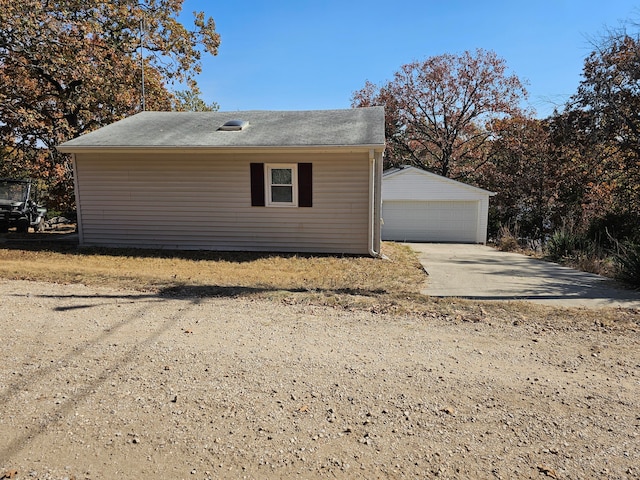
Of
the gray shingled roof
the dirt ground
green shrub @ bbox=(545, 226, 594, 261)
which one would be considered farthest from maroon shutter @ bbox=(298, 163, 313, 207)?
green shrub @ bbox=(545, 226, 594, 261)

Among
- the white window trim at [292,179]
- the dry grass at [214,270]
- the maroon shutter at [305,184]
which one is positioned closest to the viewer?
the dry grass at [214,270]

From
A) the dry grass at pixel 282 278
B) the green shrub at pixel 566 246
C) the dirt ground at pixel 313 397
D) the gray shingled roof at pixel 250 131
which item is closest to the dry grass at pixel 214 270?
the dry grass at pixel 282 278

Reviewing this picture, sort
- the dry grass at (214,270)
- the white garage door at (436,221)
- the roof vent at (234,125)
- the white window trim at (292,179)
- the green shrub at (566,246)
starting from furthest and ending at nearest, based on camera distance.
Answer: the white garage door at (436,221) < the roof vent at (234,125) < the green shrub at (566,246) < the white window trim at (292,179) < the dry grass at (214,270)

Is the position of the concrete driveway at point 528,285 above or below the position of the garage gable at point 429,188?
below

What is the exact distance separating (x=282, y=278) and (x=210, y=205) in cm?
436

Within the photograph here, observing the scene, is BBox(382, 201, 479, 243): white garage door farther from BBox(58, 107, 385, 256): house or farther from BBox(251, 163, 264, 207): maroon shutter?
BBox(251, 163, 264, 207): maroon shutter

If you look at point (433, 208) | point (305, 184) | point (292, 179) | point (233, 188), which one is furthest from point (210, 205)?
point (433, 208)

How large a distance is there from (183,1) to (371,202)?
16.3 metres

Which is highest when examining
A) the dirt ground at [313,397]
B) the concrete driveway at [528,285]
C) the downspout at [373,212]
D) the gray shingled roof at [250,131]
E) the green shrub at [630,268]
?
the gray shingled roof at [250,131]

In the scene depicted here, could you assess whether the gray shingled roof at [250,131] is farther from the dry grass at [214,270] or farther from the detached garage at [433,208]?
the detached garage at [433,208]

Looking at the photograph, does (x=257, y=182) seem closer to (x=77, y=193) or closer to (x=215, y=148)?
(x=215, y=148)

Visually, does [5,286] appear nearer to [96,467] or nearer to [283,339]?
[283,339]

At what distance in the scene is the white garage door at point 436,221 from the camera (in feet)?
61.0

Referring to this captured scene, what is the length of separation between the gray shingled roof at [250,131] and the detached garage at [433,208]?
21.4 feet
